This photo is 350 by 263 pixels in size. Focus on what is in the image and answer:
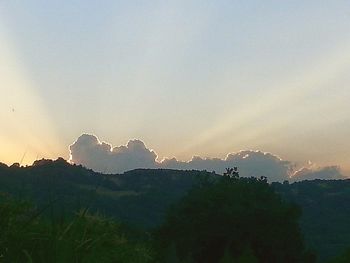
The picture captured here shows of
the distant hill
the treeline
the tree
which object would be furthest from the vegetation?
the tree

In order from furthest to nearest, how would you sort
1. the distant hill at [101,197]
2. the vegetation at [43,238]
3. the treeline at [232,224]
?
1. the treeline at [232,224]
2. the distant hill at [101,197]
3. the vegetation at [43,238]

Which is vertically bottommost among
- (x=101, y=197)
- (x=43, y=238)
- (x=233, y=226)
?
(x=43, y=238)

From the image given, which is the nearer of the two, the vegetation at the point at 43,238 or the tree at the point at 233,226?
the vegetation at the point at 43,238

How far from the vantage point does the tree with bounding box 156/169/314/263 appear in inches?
2926

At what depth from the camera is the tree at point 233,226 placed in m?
74.3

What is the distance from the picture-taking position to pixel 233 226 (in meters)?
77.3

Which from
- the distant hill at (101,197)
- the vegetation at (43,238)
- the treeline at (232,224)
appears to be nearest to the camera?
the vegetation at (43,238)

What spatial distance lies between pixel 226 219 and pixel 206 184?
11.3 m

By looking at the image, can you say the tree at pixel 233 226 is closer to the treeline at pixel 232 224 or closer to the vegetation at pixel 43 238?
the treeline at pixel 232 224

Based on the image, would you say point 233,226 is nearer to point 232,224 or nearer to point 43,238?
point 232,224

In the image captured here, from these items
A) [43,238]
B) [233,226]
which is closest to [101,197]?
[43,238]

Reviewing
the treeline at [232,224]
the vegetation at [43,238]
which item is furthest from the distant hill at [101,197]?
the treeline at [232,224]

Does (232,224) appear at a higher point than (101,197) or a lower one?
higher

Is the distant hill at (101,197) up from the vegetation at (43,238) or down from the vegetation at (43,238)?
up
